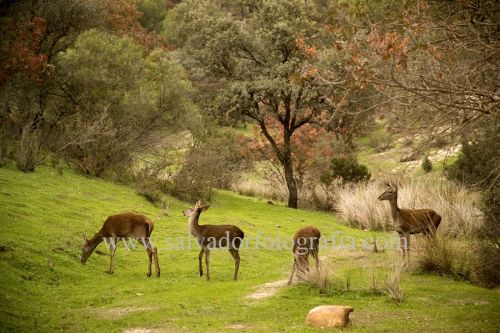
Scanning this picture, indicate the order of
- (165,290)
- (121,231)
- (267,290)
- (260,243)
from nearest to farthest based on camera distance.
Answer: (267,290) → (165,290) → (121,231) → (260,243)

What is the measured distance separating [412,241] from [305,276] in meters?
5.05

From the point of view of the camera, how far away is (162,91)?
1220 inches

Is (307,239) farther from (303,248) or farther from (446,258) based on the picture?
(446,258)

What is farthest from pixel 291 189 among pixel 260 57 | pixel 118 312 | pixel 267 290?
pixel 118 312

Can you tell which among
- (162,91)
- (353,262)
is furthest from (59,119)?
(353,262)

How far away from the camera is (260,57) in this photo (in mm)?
33750

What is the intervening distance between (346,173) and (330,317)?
83.9ft

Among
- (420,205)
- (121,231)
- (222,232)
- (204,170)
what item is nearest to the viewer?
(222,232)

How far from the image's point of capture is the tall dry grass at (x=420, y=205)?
21281 millimetres

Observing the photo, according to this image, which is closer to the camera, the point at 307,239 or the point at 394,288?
the point at 394,288

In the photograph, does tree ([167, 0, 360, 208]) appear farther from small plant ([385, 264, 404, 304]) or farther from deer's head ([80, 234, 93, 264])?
small plant ([385, 264, 404, 304])

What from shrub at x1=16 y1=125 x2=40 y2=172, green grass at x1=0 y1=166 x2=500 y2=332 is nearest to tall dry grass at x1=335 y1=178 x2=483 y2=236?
green grass at x1=0 y1=166 x2=500 y2=332

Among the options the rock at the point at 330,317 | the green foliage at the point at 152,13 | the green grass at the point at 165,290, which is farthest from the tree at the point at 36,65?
the green foliage at the point at 152,13

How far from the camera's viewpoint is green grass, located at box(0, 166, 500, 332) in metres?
10.2
